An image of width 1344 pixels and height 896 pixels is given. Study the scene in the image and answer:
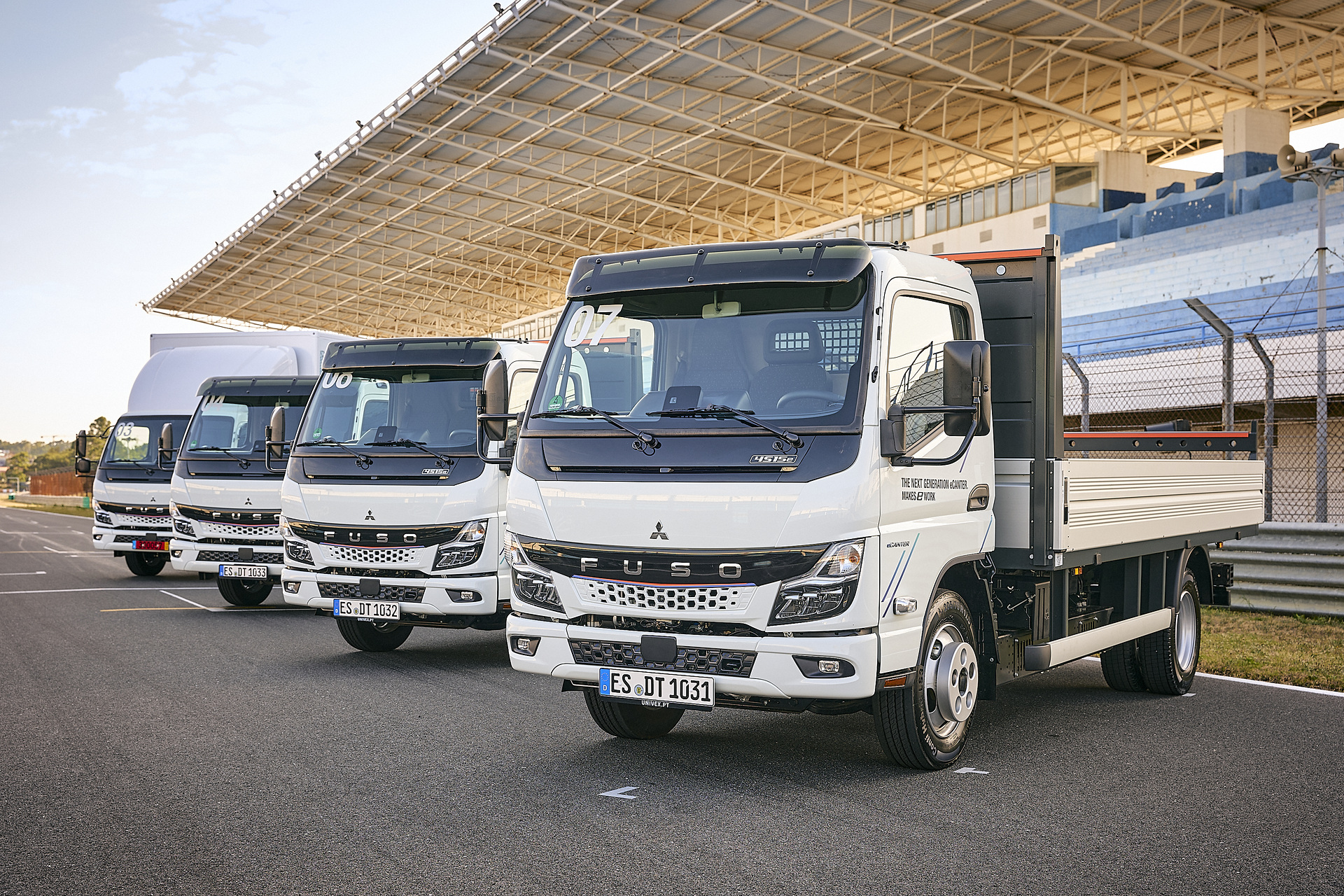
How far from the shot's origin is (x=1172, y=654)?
820 centimetres

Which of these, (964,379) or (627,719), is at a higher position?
(964,379)

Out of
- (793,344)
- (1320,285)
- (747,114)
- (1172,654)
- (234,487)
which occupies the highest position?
(747,114)

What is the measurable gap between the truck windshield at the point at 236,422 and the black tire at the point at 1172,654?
942 cm

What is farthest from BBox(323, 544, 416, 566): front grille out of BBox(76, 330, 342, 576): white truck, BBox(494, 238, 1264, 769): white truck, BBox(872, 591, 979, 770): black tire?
BBox(76, 330, 342, 576): white truck

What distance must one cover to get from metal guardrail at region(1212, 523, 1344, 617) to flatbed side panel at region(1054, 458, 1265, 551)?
1867 mm

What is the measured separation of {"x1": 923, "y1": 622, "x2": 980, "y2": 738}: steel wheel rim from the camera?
588 cm

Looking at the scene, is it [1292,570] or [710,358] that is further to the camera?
[1292,570]

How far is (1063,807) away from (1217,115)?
113 ft

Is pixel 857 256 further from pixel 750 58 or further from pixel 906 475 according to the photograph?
pixel 750 58

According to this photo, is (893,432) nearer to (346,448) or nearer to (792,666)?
(792,666)

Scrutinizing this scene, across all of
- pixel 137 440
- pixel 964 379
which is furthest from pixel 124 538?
pixel 964 379

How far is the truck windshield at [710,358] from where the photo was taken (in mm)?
5617

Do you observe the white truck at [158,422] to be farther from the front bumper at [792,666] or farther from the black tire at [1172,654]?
the front bumper at [792,666]

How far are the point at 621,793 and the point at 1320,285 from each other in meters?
12.2
